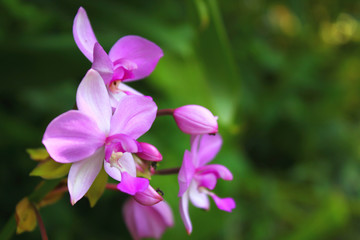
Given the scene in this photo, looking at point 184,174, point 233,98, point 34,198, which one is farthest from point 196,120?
point 233,98

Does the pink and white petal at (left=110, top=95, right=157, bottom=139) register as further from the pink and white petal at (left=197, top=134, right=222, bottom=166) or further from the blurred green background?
the blurred green background

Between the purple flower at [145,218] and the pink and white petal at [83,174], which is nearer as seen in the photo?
the pink and white petal at [83,174]

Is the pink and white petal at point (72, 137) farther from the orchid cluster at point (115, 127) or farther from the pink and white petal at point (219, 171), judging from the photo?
the pink and white petal at point (219, 171)

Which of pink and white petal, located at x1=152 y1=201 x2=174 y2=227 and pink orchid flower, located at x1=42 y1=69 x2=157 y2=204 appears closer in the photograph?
Result: pink orchid flower, located at x1=42 y1=69 x2=157 y2=204

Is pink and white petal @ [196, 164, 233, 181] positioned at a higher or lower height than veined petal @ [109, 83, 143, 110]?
lower

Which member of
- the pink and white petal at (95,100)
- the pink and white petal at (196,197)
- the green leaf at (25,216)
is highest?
the pink and white petal at (95,100)

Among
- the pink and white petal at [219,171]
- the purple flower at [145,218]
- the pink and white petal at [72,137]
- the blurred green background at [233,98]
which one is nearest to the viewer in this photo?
the pink and white petal at [72,137]

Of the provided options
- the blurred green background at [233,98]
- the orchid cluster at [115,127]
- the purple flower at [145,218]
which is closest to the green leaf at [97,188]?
the orchid cluster at [115,127]

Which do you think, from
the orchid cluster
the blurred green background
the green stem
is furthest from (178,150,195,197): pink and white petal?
the blurred green background

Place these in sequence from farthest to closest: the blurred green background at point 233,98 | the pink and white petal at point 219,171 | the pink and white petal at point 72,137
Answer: the blurred green background at point 233,98 → the pink and white petal at point 219,171 → the pink and white petal at point 72,137
